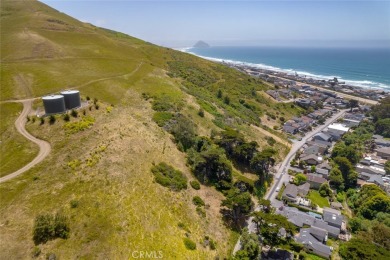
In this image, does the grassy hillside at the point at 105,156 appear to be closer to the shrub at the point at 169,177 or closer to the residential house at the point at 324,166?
the shrub at the point at 169,177

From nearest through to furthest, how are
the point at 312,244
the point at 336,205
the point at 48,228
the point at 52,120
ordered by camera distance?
the point at 48,228 < the point at 312,244 < the point at 52,120 < the point at 336,205

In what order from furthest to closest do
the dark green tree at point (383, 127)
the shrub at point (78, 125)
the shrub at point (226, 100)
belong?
1. the shrub at point (226, 100)
2. the dark green tree at point (383, 127)
3. the shrub at point (78, 125)

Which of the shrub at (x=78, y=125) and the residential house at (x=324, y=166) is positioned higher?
the shrub at (x=78, y=125)

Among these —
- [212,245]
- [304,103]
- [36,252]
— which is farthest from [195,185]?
[304,103]

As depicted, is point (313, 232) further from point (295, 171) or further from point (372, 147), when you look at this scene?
point (372, 147)

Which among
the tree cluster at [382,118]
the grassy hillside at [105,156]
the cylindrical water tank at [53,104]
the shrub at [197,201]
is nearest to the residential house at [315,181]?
the grassy hillside at [105,156]

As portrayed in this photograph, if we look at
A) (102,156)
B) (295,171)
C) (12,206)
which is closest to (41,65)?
(102,156)

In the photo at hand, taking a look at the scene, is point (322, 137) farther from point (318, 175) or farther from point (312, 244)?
point (312, 244)
